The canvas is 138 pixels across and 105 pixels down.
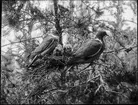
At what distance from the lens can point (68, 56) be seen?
1.35 m

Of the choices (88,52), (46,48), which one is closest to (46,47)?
(46,48)

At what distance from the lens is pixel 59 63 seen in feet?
4.53

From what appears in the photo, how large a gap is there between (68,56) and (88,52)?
0.13 metres

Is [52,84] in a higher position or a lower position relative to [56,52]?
lower

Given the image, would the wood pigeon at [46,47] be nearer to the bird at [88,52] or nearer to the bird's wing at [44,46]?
the bird's wing at [44,46]

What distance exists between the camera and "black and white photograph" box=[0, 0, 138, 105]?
1410 millimetres

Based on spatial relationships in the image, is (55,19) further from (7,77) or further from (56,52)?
(7,77)

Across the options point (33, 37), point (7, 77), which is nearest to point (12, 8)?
point (33, 37)

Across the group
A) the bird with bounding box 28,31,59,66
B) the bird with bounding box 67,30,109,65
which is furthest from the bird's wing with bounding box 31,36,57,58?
the bird with bounding box 67,30,109,65

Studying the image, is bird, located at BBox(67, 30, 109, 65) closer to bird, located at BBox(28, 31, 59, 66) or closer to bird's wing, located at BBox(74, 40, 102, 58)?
bird's wing, located at BBox(74, 40, 102, 58)

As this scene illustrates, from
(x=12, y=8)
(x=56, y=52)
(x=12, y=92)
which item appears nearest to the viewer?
(x=56, y=52)

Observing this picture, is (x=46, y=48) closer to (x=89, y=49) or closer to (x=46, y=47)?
(x=46, y=47)

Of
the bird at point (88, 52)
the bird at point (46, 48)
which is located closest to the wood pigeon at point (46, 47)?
the bird at point (46, 48)

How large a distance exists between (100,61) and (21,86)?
515 millimetres
